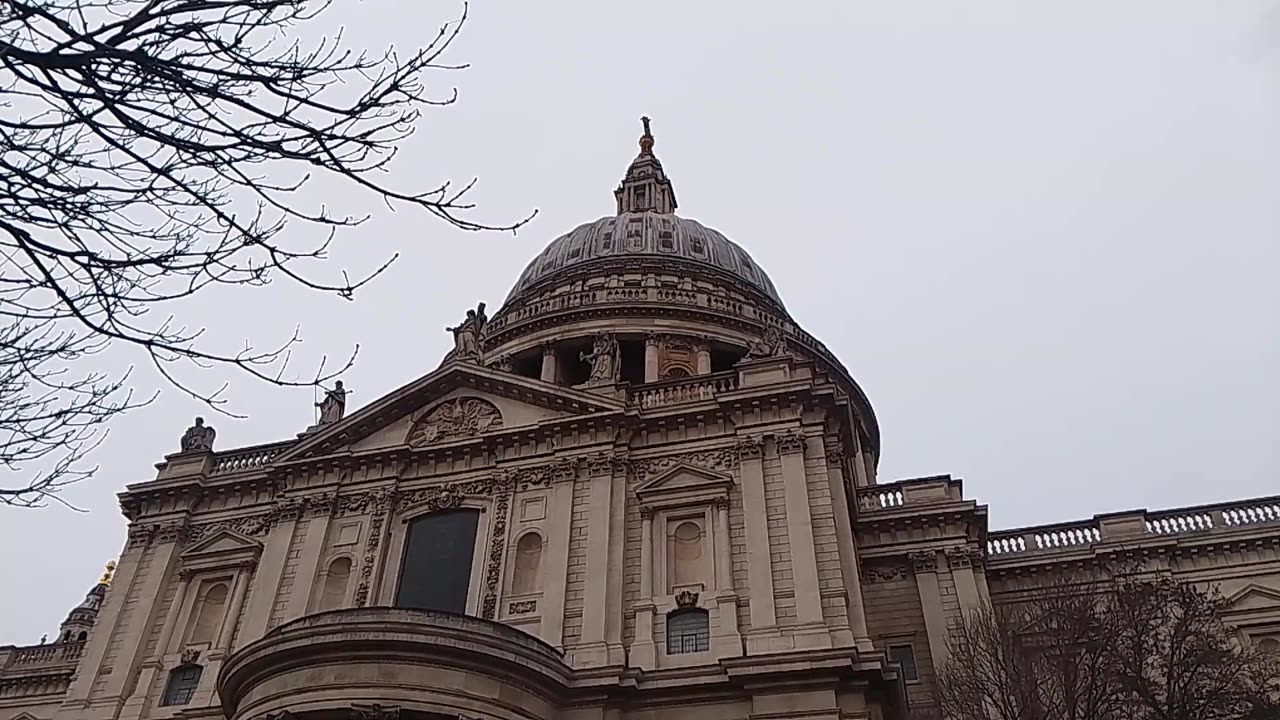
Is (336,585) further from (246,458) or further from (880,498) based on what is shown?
(880,498)

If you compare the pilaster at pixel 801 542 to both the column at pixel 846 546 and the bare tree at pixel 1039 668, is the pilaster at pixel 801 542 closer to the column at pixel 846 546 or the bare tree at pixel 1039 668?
the column at pixel 846 546

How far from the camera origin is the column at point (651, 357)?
1545 inches

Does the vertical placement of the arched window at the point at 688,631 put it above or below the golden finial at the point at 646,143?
below

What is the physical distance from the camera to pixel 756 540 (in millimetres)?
22734

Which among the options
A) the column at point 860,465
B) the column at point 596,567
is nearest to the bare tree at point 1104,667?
the column at point 596,567

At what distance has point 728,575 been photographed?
2244 cm

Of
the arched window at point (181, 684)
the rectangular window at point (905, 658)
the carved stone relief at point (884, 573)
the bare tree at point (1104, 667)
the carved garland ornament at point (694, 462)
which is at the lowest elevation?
the bare tree at point (1104, 667)

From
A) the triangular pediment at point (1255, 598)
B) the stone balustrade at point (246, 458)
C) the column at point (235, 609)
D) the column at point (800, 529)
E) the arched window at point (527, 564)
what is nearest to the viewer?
the column at point (800, 529)

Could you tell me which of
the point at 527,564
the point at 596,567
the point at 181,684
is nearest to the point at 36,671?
the point at 181,684

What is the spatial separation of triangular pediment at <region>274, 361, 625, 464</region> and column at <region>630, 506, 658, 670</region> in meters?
4.77

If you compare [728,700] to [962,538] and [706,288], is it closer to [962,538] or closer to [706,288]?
[962,538]

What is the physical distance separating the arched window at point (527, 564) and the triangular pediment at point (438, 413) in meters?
3.63

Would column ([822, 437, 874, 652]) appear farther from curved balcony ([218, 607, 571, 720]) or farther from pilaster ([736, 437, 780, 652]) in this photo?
curved balcony ([218, 607, 571, 720])

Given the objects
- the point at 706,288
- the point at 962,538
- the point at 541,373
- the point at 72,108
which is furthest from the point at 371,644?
the point at 706,288
